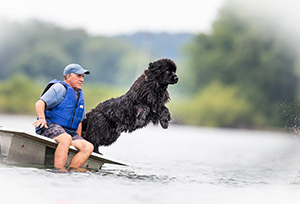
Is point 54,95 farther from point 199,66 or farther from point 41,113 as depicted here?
point 199,66

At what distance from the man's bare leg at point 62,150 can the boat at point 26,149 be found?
0.06 meters

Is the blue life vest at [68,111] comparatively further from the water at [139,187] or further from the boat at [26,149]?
the water at [139,187]

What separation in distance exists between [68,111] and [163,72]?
55.2 inches

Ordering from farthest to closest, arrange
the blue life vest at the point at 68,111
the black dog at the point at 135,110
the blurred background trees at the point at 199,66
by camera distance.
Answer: the blurred background trees at the point at 199,66, the black dog at the point at 135,110, the blue life vest at the point at 68,111

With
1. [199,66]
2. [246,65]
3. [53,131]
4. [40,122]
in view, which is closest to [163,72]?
[53,131]

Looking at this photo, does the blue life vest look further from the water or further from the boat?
the water

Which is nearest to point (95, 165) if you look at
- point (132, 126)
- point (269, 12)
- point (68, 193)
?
point (132, 126)

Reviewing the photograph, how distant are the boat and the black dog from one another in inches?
27.2

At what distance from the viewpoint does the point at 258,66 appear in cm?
3647

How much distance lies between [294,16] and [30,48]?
2003 cm

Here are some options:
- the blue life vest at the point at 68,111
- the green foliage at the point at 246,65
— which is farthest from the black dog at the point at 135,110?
the green foliage at the point at 246,65

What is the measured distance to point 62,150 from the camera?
5.58 metres

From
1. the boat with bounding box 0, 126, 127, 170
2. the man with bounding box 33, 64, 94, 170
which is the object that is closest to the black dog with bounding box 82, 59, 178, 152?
the man with bounding box 33, 64, 94, 170

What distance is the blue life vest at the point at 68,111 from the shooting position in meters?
5.77
